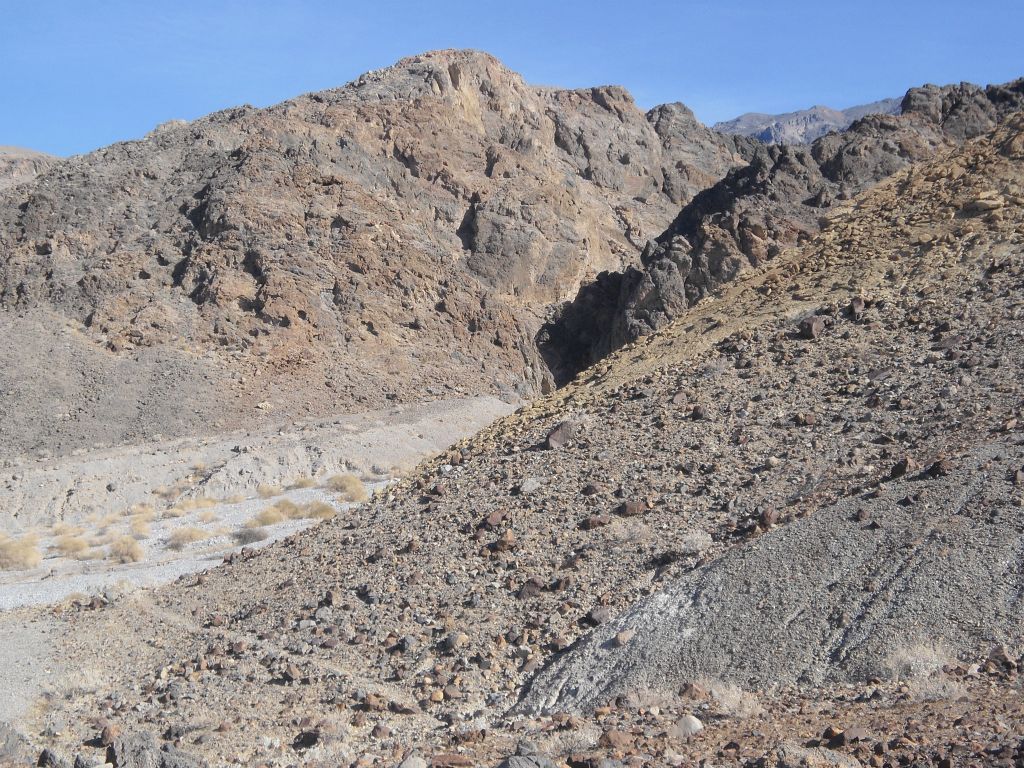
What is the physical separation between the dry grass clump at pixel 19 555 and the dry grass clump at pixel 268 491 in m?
6.16

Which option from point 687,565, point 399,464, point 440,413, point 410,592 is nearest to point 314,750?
point 410,592

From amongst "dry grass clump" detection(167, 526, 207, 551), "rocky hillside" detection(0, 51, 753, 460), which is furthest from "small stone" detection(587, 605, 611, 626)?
"rocky hillside" detection(0, 51, 753, 460)

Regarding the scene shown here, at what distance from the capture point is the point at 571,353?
45312 millimetres

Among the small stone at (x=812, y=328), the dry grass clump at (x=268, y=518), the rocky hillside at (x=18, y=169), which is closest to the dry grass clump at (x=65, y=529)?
the dry grass clump at (x=268, y=518)

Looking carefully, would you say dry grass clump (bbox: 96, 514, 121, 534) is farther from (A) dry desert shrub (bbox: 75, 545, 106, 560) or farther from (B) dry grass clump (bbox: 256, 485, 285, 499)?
(B) dry grass clump (bbox: 256, 485, 285, 499)

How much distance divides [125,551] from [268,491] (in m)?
6.12

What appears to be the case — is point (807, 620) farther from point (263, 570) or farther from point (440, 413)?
point (440, 413)

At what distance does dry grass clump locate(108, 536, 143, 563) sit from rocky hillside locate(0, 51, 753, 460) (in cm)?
1087

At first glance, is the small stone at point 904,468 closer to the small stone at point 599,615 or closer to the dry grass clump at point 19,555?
the small stone at point 599,615

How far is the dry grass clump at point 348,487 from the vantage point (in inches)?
1057

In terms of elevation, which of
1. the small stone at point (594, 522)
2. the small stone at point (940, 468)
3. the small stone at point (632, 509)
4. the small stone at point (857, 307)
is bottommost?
the small stone at point (594, 522)

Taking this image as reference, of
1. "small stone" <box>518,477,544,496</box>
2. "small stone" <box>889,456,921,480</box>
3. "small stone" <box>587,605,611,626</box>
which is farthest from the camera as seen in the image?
"small stone" <box>518,477,544,496</box>

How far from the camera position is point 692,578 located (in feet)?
31.9

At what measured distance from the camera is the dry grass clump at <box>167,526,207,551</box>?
22672 millimetres
